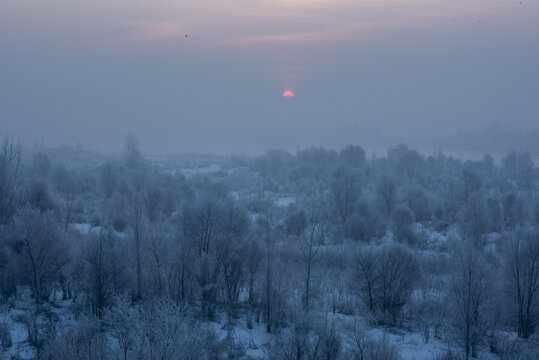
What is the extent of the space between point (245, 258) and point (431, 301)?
7.20 m

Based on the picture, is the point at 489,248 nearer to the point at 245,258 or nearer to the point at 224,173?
the point at 245,258

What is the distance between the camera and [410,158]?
5566cm

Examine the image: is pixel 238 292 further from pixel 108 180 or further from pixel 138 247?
pixel 108 180

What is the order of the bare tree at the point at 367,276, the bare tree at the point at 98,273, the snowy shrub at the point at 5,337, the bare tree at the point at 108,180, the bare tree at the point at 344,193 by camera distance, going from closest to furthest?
the snowy shrub at the point at 5,337 < the bare tree at the point at 98,273 < the bare tree at the point at 367,276 < the bare tree at the point at 344,193 < the bare tree at the point at 108,180

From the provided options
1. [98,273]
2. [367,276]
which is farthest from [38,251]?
[367,276]

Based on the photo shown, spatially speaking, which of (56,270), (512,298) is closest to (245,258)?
(56,270)

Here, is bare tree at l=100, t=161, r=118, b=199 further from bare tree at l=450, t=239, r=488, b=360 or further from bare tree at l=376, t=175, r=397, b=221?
bare tree at l=450, t=239, r=488, b=360

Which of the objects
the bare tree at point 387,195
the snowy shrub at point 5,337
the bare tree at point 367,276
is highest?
the bare tree at point 387,195

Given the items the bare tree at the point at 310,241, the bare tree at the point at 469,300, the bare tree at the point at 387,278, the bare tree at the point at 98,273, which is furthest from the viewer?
the bare tree at the point at 310,241

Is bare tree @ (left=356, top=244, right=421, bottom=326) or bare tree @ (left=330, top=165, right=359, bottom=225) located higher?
bare tree @ (left=330, top=165, right=359, bottom=225)

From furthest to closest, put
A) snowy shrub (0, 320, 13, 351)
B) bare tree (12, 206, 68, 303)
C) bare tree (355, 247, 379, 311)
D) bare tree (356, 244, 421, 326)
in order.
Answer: bare tree (355, 247, 379, 311) < bare tree (356, 244, 421, 326) < bare tree (12, 206, 68, 303) < snowy shrub (0, 320, 13, 351)

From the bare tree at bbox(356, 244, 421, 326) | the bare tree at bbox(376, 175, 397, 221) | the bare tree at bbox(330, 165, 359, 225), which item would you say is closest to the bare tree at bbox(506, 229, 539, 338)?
the bare tree at bbox(356, 244, 421, 326)

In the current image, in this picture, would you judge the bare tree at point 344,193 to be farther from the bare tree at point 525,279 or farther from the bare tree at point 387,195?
the bare tree at point 525,279

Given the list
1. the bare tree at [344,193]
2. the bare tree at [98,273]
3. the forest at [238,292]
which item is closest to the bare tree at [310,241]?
the forest at [238,292]
